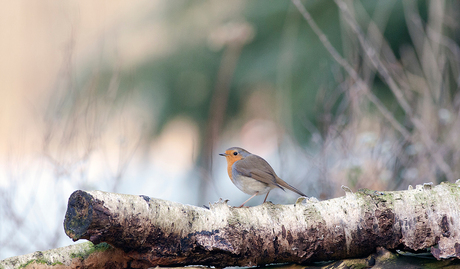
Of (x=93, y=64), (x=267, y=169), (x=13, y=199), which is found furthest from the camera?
(x=93, y=64)

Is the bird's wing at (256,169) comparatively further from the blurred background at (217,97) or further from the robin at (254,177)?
the blurred background at (217,97)

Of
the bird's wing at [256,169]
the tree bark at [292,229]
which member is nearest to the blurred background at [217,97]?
the bird's wing at [256,169]

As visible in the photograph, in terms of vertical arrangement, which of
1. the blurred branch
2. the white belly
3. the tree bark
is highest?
the blurred branch

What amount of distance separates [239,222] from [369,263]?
24.7 inches

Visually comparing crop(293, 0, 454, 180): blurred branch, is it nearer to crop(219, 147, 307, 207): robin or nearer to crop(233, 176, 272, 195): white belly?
crop(219, 147, 307, 207): robin

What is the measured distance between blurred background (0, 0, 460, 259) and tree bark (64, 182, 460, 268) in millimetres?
1360

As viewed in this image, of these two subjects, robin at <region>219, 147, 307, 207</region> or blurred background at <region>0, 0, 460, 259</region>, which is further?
blurred background at <region>0, 0, 460, 259</region>

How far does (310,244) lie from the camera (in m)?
1.83

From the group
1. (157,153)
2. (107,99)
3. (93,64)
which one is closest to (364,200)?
(107,99)

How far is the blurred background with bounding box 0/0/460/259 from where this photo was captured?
11.5ft

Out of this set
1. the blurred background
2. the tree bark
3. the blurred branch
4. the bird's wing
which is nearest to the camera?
the tree bark

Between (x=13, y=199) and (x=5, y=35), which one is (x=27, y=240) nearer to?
(x=13, y=199)

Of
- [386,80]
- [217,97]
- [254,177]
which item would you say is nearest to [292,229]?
[254,177]

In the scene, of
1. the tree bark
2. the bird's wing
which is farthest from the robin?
the tree bark
